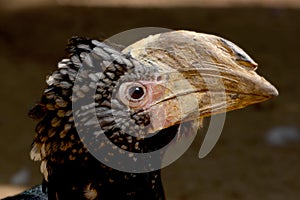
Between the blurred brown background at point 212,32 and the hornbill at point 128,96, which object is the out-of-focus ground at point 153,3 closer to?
the blurred brown background at point 212,32

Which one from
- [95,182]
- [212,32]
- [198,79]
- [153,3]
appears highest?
[198,79]

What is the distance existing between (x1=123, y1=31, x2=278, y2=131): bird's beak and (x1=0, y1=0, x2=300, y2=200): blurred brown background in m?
2.59

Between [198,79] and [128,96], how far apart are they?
0.27 m

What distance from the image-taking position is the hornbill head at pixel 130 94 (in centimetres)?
269

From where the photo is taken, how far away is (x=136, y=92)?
269 centimetres

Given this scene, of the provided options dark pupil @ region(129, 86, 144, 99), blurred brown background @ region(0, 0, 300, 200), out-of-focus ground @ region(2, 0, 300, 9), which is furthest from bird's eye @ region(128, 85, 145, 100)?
out-of-focus ground @ region(2, 0, 300, 9)

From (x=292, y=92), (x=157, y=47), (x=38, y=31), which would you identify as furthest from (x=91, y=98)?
(x=38, y=31)

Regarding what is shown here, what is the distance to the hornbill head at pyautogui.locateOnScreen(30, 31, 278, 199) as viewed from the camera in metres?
2.69

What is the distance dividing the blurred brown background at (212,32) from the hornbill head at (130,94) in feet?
8.46

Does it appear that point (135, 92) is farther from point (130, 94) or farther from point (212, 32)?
point (212, 32)

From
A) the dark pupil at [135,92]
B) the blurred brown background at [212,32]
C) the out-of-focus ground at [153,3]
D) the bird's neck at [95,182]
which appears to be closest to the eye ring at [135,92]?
the dark pupil at [135,92]

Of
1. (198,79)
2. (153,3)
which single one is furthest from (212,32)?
(198,79)

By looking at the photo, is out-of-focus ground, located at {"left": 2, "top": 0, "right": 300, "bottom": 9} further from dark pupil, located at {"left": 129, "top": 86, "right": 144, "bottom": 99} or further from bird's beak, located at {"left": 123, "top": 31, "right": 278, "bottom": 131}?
dark pupil, located at {"left": 129, "top": 86, "right": 144, "bottom": 99}

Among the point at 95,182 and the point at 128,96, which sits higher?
the point at 128,96
